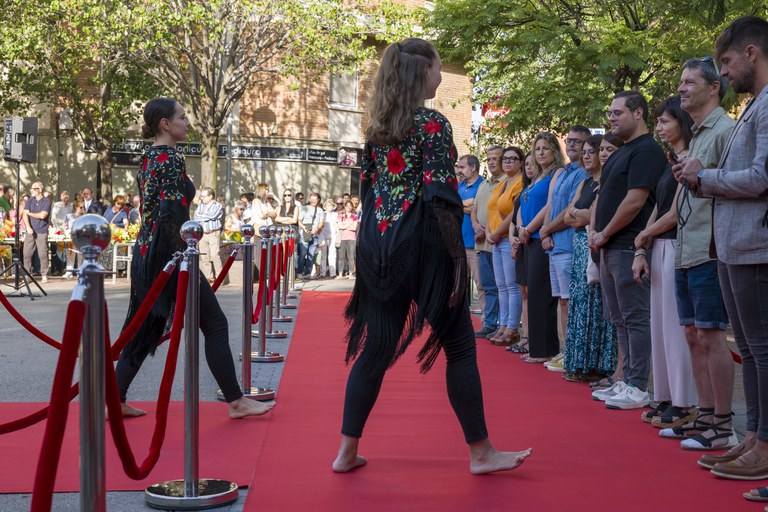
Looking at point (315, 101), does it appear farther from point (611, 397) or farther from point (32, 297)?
point (611, 397)

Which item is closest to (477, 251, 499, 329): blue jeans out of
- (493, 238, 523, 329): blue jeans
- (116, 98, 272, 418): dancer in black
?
(493, 238, 523, 329): blue jeans

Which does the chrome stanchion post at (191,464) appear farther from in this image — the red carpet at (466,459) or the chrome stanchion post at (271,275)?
the chrome stanchion post at (271,275)

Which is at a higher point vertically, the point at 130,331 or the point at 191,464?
the point at 130,331

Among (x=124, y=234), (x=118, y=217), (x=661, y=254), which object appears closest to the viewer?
(x=661, y=254)

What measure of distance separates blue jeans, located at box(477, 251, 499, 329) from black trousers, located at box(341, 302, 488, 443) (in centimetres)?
661

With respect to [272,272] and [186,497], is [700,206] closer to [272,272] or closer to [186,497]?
[186,497]

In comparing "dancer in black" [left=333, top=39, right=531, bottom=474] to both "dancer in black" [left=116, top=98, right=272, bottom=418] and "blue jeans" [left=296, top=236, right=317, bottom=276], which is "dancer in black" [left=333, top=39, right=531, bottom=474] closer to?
"dancer in black" [left=116, top=98, right=272, bottom=418]

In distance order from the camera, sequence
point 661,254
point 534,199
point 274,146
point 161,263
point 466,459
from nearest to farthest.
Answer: point 466,459 < point 161,263 < point 661,254 < point 534,199 < point 274,146

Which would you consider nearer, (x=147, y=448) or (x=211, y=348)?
(x=147, y=448)

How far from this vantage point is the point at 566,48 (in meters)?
16.5

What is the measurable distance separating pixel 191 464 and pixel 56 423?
172 cm

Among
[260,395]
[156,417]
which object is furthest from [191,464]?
[260,395]

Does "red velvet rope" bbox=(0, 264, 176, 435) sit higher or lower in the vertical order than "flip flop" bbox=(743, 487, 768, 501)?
higher

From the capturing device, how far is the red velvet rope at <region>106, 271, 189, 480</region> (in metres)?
3.31
